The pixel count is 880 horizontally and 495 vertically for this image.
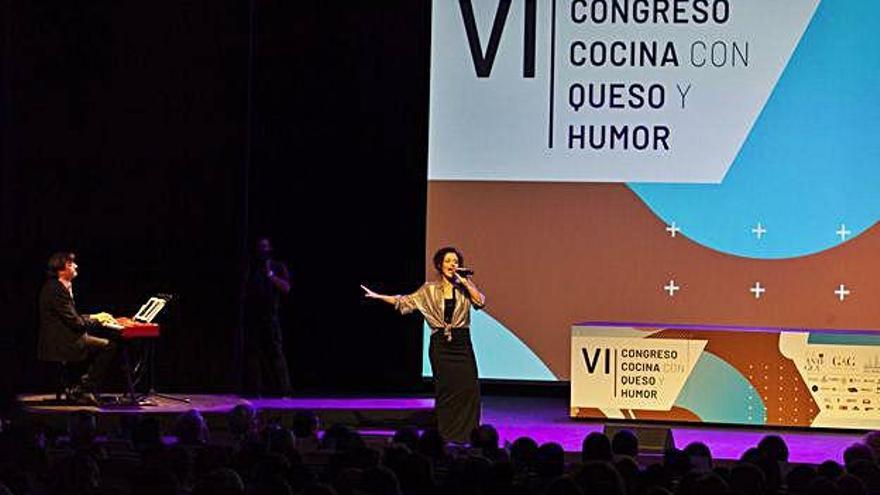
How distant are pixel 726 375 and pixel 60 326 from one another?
15.2 ft

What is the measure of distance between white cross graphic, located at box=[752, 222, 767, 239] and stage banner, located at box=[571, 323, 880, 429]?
100 cm

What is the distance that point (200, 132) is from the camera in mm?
12539

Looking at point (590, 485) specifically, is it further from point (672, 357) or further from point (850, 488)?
point (672, 357)

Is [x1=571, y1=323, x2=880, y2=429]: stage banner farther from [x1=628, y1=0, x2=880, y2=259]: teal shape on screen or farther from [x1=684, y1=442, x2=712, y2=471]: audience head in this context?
[x1=684, y1=442, x2=712, y2=471]: audience head

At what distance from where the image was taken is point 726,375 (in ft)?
37.1

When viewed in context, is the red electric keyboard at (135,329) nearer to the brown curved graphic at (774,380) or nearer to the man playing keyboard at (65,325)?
the man playing keyboard at (65,325)

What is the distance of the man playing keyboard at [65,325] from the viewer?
10711 mm

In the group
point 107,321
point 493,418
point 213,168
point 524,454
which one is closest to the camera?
point 524,454

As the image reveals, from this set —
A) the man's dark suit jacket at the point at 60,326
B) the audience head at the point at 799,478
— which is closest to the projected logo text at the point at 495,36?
the man's dark suit jacket at the point at 60,326

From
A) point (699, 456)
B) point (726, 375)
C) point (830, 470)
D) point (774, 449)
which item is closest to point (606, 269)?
point (726, 375)

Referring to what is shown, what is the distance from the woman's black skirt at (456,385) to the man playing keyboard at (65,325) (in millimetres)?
2239

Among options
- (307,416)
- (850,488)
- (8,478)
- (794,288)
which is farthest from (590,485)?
(794,288)

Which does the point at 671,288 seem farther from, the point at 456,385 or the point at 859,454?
the point at 859,454

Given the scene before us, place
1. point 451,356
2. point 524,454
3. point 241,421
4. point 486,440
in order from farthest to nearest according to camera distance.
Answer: point 451,356
point 241,421
point 486,440
point 524,454
